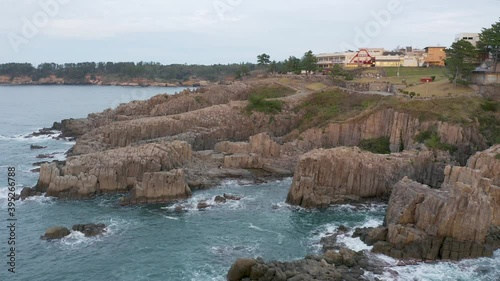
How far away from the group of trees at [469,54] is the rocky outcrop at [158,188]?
51914 millimetres

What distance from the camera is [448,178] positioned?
48781 mm

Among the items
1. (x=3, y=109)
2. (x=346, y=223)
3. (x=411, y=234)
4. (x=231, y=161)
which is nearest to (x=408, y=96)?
(x=231, y=161)

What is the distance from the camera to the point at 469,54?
3228 inches

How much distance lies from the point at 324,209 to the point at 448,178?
42.6 feet

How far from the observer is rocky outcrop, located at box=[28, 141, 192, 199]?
57.0 meters

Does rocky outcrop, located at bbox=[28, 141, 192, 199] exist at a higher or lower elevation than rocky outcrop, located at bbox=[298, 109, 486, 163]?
lower

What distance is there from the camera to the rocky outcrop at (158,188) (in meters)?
55.5

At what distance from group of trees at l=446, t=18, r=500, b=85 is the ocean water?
39.0m

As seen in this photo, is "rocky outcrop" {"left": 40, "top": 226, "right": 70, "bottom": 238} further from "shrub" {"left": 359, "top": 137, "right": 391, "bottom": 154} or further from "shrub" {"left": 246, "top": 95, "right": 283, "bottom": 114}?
"shrub" {"left": 246, "top": 95, "right": 283, "bottom": 114}

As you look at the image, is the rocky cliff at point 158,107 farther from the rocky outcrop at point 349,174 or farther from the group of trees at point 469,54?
the rocky outcrop at point 349,174

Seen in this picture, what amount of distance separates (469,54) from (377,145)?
84.7ft

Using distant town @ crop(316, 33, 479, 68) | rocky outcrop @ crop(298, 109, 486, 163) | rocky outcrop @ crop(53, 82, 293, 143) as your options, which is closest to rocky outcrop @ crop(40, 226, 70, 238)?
rocky outcrop @ crop(298, 109, 486, 163)

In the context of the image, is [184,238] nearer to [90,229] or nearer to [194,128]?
[90,229]

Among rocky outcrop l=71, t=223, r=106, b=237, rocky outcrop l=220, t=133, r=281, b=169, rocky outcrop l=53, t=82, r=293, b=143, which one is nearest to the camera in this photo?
rocky outcrop l=71, t=223, r=106, b=237
